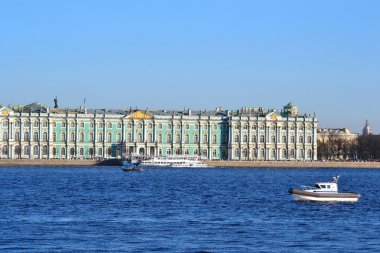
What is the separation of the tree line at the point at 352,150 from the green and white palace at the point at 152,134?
1492 cm

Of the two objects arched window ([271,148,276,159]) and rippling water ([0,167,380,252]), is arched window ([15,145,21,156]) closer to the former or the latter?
arched window ([271,148,276,159])

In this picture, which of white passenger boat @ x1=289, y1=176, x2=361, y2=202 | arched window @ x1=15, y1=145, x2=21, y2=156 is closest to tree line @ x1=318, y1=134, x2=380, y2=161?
arched window @ x1=15, y1=145, x2=21, y2=156

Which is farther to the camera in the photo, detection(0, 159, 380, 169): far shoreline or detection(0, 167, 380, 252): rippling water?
detection(0, 159, 380, 169): far shoreline

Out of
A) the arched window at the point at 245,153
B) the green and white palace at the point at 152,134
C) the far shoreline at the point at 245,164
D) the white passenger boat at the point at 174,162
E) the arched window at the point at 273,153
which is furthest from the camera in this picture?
the arched window at the point at 273,153

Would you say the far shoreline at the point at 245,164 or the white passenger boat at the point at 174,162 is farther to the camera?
the white passenger boat at the point at 174,162

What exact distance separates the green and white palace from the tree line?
14921 millimetres

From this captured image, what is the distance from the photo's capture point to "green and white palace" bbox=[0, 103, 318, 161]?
10300 cm

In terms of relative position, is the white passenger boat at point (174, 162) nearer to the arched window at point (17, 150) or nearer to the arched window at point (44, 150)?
the arched window at point (44, 150)

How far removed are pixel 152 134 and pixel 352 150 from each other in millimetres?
30113

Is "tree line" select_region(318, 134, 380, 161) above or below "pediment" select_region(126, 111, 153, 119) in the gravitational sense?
below

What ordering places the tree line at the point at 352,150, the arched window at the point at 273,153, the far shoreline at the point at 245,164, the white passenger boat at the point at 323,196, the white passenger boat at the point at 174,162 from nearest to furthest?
the white passenger boat at the point at 323,196
the far shoreline at the point at 245,164
the white passenger boat at the point at 174,162
the arched window at the point at 273,153
the tree line at the point at 352,150

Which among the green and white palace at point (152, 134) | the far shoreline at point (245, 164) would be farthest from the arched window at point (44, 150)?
the far shoreline at point (245, 164)

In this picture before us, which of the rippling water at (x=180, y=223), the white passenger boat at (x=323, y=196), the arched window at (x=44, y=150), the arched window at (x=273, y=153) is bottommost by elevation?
the rippling water at (x=180, y=223)

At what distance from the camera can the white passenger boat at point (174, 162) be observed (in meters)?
102
